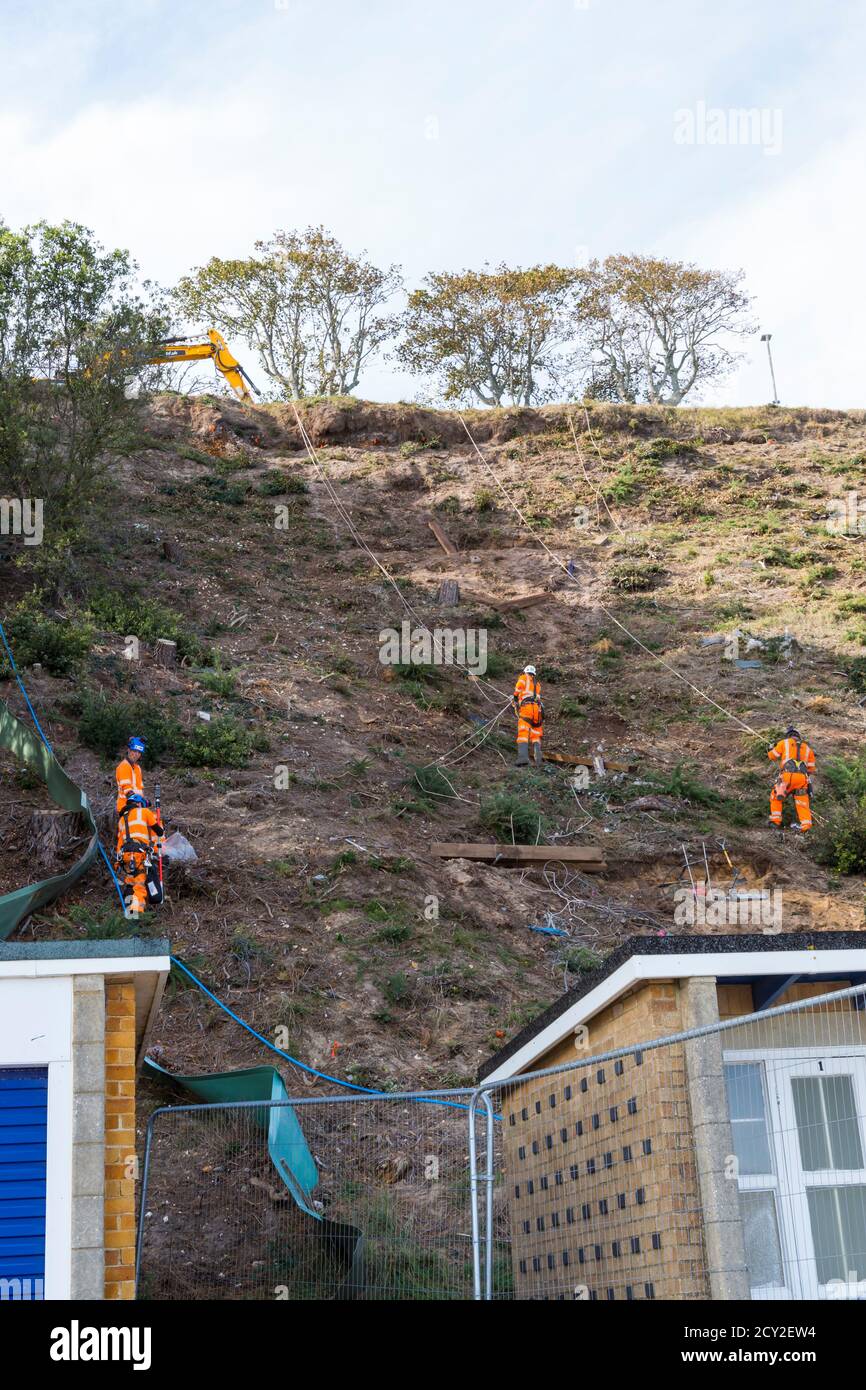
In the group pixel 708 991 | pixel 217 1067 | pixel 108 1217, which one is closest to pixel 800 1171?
pixel 708 991

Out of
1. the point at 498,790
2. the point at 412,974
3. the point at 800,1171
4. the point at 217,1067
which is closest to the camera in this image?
the point at 800,1171

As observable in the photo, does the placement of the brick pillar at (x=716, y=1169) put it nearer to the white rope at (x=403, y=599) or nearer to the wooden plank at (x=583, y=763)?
the white rope at (x=403, y=599)

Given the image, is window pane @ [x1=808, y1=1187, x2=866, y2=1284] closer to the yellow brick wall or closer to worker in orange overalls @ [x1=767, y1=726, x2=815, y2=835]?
the yellow brick wall

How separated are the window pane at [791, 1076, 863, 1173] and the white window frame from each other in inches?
1.6

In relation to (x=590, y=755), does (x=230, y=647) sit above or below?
above

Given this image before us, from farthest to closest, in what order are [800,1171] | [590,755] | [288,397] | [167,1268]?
[288,397]
[590,755]
[167,1268]
[800,1171]


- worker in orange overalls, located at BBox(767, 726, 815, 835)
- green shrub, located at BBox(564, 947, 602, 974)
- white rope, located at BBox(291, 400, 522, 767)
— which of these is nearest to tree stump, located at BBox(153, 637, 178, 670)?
white rope, located at BBox(291, 400, 522, 767)

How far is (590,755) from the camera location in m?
24.6

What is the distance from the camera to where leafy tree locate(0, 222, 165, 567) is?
968 inches

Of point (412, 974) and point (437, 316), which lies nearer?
point (412, 974)

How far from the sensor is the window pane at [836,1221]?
24.1ft

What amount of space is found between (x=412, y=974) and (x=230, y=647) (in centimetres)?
1159

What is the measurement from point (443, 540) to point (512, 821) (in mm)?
14942

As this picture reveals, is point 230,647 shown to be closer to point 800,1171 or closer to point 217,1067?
point 217,1067
